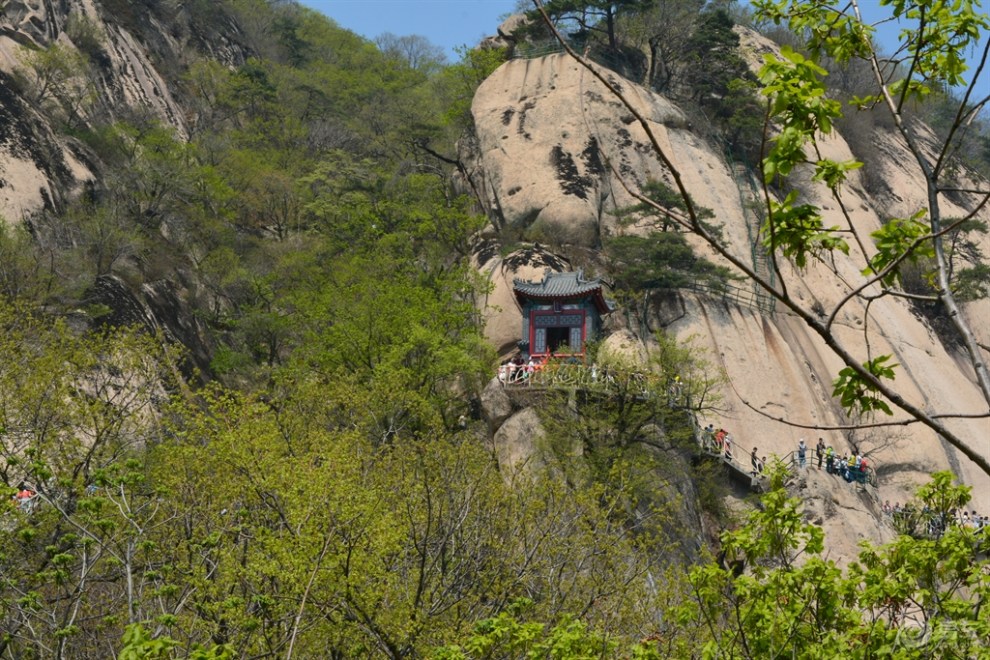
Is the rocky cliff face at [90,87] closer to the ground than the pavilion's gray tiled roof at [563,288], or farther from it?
farther from it

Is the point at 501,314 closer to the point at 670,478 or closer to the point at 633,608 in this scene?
the point at 670,478

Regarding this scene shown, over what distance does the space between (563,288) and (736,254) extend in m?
10.0

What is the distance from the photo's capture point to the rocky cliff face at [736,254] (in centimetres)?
3329

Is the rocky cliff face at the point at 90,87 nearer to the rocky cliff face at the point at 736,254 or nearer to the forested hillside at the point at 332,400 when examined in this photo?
the forested hillside at the point at 332,400

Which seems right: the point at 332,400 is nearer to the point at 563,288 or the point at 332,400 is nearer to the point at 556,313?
the point at 556,313

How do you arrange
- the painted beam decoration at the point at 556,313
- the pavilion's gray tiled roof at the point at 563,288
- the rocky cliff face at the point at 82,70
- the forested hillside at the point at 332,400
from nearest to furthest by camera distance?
the forested hillside at the point at 332,400 → the pavilion's gray tiled roof at the point at 563,288 → the painted beam decoration at the point at 556,313 → the rocky cliff face at the point at 82,70

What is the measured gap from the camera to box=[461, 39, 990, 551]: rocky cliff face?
33.3m

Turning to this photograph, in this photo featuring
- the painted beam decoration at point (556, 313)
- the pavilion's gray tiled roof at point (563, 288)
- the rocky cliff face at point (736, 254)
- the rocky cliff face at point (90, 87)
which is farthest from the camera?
the rocky cliff face at point (90, 87)

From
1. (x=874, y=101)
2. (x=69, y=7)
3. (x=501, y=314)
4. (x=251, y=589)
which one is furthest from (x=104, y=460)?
(x=69, y=7)

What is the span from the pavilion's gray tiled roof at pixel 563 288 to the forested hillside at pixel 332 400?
2.08 m

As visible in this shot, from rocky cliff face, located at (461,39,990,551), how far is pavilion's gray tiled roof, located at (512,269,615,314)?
2884mm

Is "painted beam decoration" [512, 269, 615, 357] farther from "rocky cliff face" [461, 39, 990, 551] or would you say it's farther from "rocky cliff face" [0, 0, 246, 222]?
"rocky cliff face" [0, 0, 246, 222]

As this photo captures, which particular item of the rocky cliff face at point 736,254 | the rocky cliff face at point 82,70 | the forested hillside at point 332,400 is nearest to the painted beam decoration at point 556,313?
the forested hillside at point 332,400

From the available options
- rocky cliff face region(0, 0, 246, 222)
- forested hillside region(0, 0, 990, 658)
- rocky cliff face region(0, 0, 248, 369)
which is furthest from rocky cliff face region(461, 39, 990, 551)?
rocky cliff face region(0, 0, 246, 222)
